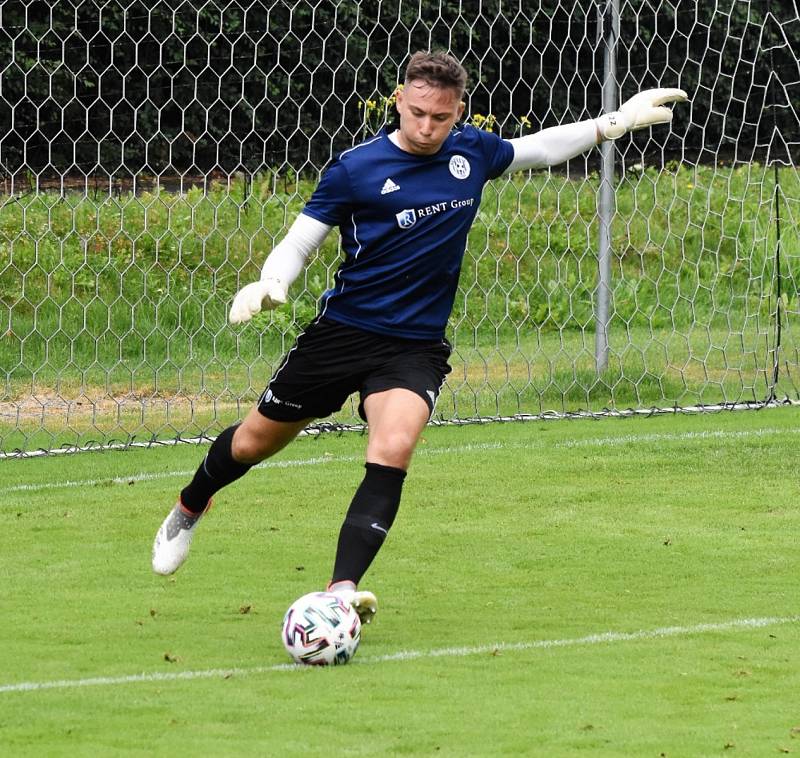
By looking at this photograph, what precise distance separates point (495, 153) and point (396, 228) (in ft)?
2.01

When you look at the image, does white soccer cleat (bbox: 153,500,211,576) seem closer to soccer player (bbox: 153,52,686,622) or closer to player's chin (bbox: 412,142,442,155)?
soccer player (bbox: 153,52,686,622)

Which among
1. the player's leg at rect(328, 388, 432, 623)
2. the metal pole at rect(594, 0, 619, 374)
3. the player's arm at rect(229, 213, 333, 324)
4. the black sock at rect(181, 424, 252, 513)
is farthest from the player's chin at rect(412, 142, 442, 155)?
the metal pole at rect(594, 0, 619, 374)

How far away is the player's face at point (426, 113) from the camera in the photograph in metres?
5.87

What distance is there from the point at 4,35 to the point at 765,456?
235 inches

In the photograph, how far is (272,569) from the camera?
6.93 metres

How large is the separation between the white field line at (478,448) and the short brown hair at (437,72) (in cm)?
385

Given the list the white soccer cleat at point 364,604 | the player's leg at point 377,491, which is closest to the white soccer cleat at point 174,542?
the player's leg at point 377,491

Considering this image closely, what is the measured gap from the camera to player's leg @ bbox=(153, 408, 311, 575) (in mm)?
6324

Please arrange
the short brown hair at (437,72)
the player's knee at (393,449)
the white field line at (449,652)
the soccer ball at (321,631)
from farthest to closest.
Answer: the short brown hair at (437,72), the player's knee at (393,449), the soccer ball at (321,631), the white field line at (449,652)

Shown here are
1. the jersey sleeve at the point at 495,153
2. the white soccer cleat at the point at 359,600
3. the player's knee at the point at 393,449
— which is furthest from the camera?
the jersey sleeve at the point at 495,153

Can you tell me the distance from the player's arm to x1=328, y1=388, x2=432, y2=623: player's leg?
53 centimetres

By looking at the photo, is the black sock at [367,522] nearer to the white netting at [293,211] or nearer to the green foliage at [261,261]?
the white netting at [293,211]

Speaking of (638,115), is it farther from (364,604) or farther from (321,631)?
(321,631)

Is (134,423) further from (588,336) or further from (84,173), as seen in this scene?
(588,336)
